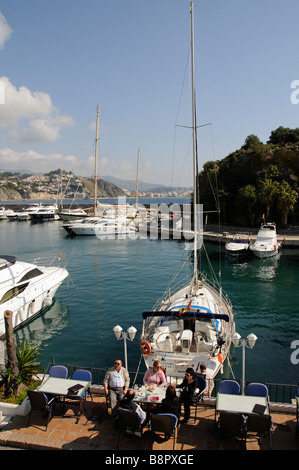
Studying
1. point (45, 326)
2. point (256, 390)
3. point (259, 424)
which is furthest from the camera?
point (45, 326)

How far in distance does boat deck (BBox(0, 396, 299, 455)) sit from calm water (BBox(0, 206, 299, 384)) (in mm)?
7044

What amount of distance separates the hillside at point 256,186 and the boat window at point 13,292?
4076cm

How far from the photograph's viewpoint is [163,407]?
7.37 m

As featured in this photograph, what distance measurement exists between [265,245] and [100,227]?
108 ft

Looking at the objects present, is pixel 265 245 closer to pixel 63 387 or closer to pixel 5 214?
pixel 63 387

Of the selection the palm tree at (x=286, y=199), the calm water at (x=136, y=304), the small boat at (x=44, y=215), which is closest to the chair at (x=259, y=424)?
the calm water at (x=136, y=304)

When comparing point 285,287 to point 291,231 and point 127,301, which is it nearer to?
point 127,301

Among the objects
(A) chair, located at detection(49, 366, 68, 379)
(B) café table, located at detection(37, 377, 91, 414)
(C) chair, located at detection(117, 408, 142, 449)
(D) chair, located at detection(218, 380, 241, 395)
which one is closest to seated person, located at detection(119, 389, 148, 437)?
(C) chair, located at detection(117, 408, 142, 449)

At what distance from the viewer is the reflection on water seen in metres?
18.2

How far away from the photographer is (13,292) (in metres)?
18.5

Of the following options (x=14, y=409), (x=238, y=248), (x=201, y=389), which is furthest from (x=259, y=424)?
(x=238, y=248)

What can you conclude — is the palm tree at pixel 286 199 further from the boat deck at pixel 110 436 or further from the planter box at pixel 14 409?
the planter box at pixel 14 409

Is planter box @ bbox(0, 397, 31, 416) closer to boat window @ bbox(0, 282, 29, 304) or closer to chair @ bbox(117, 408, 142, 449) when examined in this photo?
chair @ bbox(117, 408, 142, 449)

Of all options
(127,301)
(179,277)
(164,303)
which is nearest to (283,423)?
(164,303)
